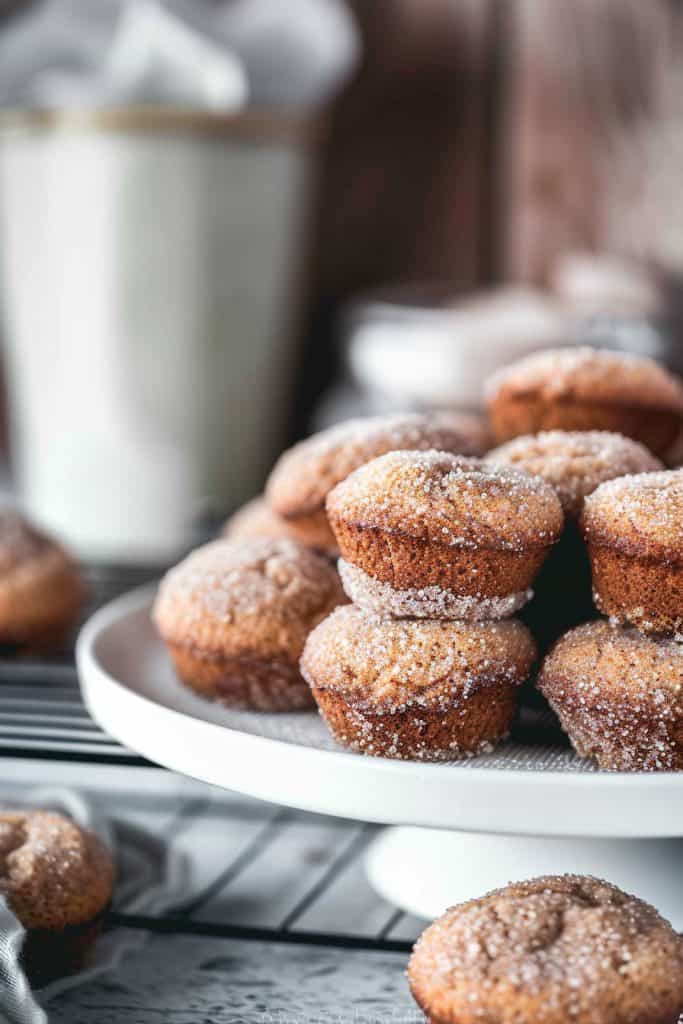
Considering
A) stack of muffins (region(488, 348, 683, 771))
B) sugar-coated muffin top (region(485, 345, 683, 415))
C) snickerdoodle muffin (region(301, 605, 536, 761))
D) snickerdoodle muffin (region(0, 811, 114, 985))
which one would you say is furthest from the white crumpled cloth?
sugar-coated muffin top (region(485, 345, 683, 415))

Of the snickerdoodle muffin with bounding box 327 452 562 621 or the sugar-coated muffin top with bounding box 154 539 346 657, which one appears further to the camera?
the sugar-coated muffin top with bounding box 154 539 346 657

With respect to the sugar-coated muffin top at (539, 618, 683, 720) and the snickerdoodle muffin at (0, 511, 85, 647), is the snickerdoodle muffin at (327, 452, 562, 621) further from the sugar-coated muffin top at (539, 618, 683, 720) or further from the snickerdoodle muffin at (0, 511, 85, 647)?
the snickerdoodle muffin at (0, 511, 85, 647)

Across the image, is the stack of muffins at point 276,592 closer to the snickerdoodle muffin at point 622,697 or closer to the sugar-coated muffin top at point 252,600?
the sugar-coated muffin top at point 252,600

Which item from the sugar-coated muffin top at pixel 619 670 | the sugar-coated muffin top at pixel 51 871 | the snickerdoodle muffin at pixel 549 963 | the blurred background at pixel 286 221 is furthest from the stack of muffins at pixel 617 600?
the blurred background at pixel 286 221

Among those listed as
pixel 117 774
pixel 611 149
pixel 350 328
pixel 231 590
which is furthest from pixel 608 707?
pixel 611 149

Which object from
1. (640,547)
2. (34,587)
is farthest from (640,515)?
(34,587)

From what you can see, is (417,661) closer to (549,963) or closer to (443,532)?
(443,532)

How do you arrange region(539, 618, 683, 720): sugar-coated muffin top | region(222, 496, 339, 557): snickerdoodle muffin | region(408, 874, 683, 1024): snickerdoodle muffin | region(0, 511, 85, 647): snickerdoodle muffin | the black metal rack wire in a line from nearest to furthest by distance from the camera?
region(408, 874, 683, 1024): snickerdoodle muffin
region(539, 618, 683, 720): sugar-coated muffin top
the black metal rack wire
region(222, 496, 339, 557): snickerdoodle muffin
region(0, 511, 85, 647): snickerdoodle muffin
